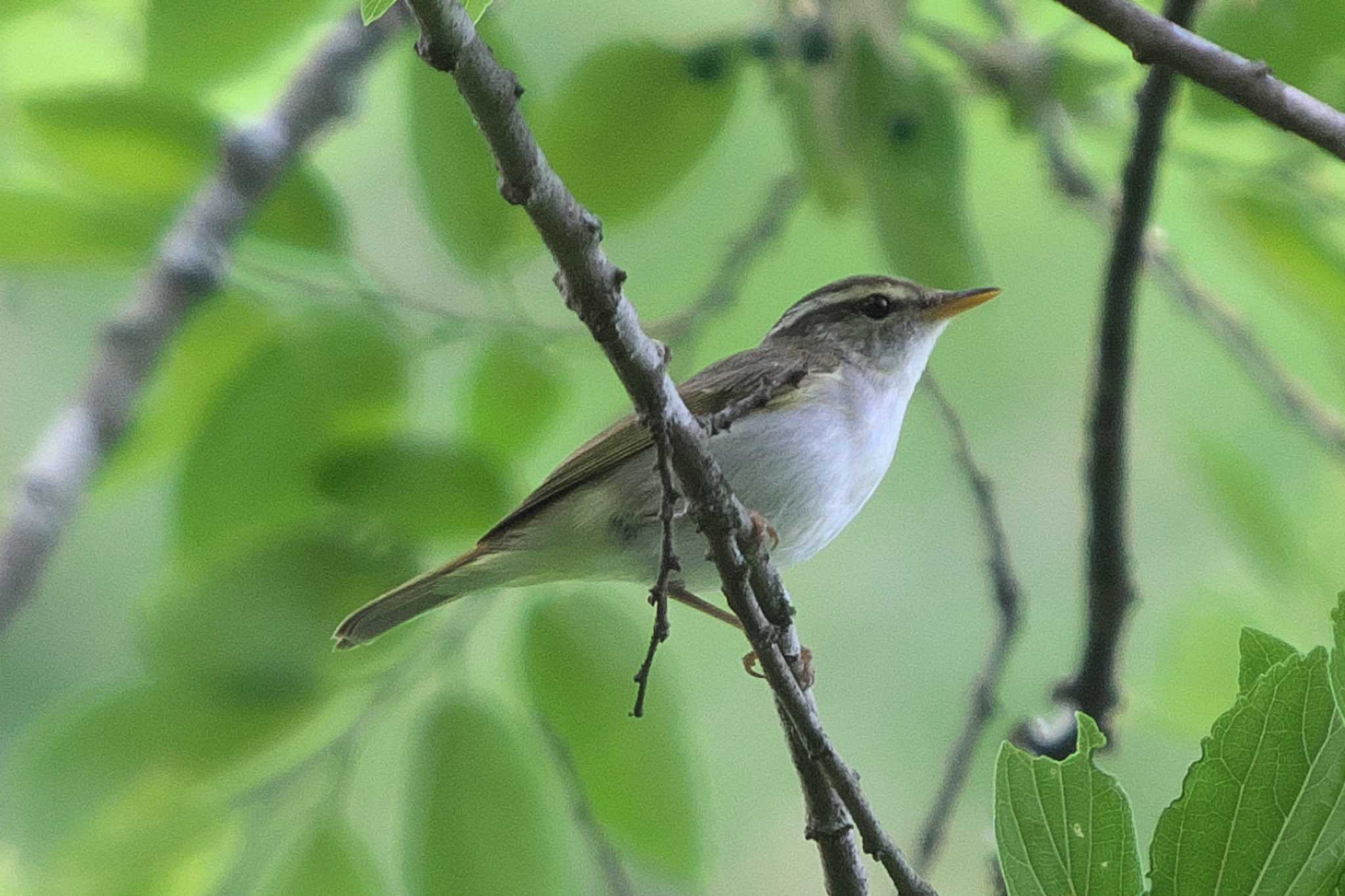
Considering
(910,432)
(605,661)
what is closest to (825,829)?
(605,661)

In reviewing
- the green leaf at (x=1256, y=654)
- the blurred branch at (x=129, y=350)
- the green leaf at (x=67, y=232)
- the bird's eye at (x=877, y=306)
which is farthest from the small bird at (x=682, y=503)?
the green leaf at (x=1256, y=654)

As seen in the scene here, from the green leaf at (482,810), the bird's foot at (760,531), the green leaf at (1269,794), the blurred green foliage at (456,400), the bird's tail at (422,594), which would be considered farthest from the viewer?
the bird's tail at (422,594)

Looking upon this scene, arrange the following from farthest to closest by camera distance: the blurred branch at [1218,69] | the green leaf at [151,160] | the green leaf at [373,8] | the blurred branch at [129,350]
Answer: the blurred branch at [129,350], the green leaf at [151,160], the blurred branch at [1218,69], the green leaf at [373,8]

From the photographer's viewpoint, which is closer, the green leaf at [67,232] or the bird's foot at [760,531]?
the bird's foot at [760,531]

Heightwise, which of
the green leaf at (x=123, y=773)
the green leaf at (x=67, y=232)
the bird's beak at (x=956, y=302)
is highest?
the green leaf at (x=67, y=232)

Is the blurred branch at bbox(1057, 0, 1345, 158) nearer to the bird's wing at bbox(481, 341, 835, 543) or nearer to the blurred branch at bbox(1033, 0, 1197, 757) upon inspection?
the blurred branch at bbox(1033, 0, 1197, 757)

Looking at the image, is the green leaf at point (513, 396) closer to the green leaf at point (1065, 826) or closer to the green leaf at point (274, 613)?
the green leaf at point (274, 613)

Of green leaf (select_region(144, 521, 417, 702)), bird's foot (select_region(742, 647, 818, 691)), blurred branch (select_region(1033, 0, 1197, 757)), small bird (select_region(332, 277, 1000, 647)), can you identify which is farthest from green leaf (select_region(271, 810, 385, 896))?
blurred branch (select_region(1033, 0, 1197, 757))

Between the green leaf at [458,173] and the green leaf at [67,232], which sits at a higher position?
the green leaf at [67,232]
